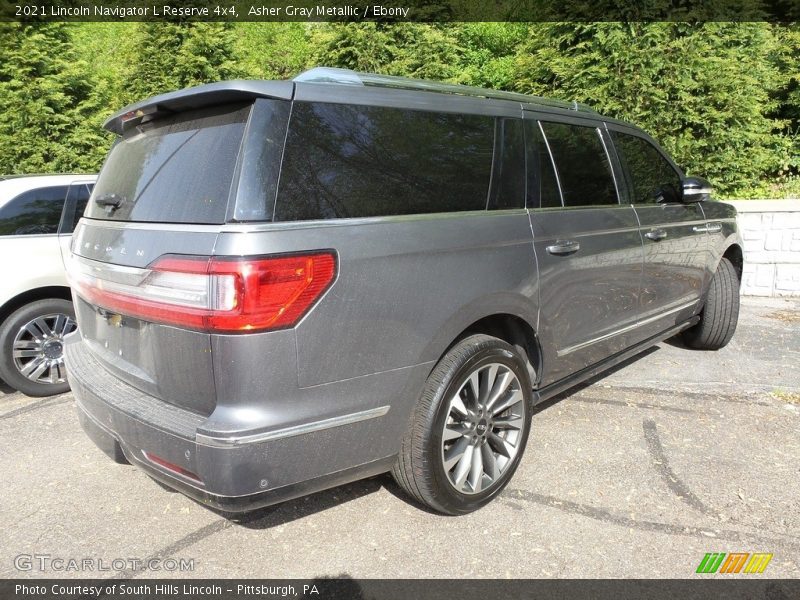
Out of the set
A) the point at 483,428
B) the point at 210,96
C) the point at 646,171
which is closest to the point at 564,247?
the point at 483,428

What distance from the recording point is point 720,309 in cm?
508

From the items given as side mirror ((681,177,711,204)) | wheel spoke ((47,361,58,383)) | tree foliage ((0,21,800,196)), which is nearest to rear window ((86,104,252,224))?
wheel spoke ((47,361,58,383))

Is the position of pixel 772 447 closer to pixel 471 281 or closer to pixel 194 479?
pixel 471 281

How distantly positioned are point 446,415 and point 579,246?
1.31m

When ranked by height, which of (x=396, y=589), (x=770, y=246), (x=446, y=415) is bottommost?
(x=396, y=589)

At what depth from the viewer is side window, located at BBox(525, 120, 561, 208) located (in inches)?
121

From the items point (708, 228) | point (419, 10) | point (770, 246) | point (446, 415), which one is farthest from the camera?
point (419, 10)

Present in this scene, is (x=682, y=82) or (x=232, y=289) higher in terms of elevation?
(x=682, y=82)

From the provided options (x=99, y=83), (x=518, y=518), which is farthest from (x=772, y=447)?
(x=99, y=83)

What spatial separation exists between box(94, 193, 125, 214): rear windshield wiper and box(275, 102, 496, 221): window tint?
3.22 feet

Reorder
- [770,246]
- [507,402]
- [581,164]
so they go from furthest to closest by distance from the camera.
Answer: [770,246]
[581,164]
[507,402]

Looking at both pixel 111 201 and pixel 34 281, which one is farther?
pixel 34 281

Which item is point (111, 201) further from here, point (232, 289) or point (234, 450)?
point (234, 450)

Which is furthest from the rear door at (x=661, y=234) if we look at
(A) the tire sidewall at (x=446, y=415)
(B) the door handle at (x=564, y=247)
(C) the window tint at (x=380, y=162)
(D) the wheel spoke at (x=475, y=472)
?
(D) the wheel spoke at (x=475, y=472)
